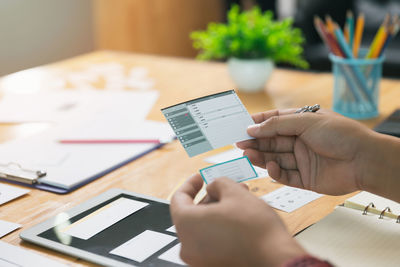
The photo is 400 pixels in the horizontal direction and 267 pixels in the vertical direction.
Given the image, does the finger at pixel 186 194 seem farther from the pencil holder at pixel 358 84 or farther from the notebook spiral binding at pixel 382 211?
the pencil holder at pixel 358 84

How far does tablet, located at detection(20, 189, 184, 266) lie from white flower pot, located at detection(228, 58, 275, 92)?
2.45 ft

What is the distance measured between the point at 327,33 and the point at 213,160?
0.50 m

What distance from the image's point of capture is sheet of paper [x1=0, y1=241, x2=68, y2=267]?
74cm

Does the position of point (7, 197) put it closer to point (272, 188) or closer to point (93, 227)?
point (93, 227)

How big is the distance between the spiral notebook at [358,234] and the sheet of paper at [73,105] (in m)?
0.70

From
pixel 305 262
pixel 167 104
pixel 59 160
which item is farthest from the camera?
pixel 167 104

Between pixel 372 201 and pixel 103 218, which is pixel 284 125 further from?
pixel 103 218

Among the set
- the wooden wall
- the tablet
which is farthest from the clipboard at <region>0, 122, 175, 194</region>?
the wooden wall

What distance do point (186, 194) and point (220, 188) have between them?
5cm

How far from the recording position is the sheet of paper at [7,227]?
84cm

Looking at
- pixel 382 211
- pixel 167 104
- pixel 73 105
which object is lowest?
pixel 382 211

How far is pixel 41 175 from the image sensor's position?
1.03m

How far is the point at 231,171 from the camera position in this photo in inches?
30.8

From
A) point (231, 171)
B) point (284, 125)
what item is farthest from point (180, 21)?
point (231, 171)
